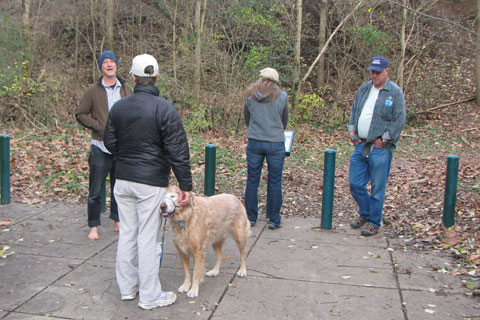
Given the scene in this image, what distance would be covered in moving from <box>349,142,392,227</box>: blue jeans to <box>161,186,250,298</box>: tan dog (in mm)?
2043

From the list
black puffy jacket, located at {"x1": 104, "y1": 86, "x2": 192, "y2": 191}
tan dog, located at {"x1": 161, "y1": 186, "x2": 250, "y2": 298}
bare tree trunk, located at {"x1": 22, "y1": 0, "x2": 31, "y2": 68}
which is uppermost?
bare tree trunk, located at {"x1": 22, "y1": 0, "x2": 31, "y2": 68}

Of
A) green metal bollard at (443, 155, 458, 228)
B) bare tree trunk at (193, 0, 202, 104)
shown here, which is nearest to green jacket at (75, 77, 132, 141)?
green metal bollard at (443, 155, 458, 228)

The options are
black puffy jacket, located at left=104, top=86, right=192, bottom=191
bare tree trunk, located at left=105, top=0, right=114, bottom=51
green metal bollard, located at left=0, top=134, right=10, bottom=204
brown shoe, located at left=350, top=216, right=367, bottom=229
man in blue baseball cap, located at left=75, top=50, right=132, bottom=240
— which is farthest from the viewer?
bare tree trunk, located at left=105, top=0, right=114, bottom=51

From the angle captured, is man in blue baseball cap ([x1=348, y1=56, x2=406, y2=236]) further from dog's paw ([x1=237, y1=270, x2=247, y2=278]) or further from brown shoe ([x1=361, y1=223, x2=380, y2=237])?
dog's paw ([x1=237, y1=270, x2=247, y2=278])

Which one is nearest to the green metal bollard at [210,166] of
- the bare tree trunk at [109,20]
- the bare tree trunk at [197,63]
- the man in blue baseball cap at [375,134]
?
the man in blue baseball cap at [375,134]

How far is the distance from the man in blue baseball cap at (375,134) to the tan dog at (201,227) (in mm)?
2062

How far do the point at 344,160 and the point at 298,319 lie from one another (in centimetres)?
813

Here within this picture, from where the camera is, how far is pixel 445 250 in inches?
227

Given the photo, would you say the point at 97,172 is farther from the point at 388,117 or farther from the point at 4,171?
the point at 388,117

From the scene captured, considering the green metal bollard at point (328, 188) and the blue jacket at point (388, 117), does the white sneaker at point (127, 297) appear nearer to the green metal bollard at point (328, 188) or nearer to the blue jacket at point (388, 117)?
the green metal bollard at point (328, 188)

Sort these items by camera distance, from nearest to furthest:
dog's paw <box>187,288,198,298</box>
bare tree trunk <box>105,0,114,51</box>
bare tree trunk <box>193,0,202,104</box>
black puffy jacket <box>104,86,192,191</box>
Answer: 1. black puffy jacket <box>104,86,192,191</box>
2. dog's paw <box>187,288,198,298</box>
3. bare tree trunk <box>193,0,202,104</box>
4. bare tree trunk <box>105,0,114,51</box>

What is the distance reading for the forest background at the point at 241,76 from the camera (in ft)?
32.7

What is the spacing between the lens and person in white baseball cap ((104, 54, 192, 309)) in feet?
13.3

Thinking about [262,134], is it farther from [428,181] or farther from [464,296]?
[428,181]
